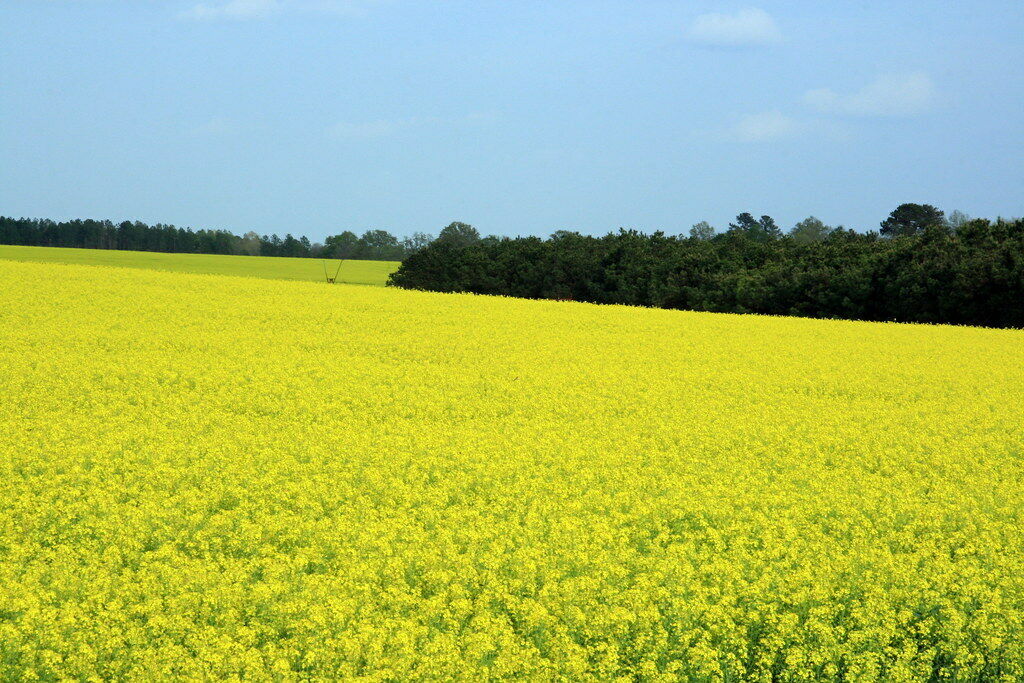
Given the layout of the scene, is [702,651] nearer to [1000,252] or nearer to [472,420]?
[472,420]

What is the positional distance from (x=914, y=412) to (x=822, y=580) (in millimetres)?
8350

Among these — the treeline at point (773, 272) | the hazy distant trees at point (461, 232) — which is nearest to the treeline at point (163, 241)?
the hazy distant trees at point (461, 232)

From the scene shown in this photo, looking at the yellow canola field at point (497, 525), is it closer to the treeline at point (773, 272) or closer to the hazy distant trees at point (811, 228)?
the treeline at point (773, 272)

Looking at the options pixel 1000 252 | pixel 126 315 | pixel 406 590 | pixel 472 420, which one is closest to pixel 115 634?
pixel 406 590

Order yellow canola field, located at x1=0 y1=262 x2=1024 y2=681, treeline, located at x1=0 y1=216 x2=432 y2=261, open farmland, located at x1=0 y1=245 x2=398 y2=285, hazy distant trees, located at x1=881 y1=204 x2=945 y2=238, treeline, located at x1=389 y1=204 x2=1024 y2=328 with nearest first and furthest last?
1. yellow canola field, located at x1=0 y1=262 x2=1024 y2=681
2. treeline, located at x1=389 y1=204 x2=1024 y2=328
3. open farmland, located at x1=0 y1=245 x2=398 y2=285
4. hazy distant trees, located at x1=881 y1=204 x2=945 y2=238
5. treeline, located at x1=0 y1=216 x2=432 y2=261

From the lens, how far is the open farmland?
235ft

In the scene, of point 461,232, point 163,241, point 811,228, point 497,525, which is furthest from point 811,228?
point 497,525

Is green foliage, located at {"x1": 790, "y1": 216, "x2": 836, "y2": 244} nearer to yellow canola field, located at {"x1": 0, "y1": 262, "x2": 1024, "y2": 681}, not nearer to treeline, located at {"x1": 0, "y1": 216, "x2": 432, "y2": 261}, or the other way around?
treeline, located at {"x1": 0, "y1": 216, "x2": 432, "y2": 261}

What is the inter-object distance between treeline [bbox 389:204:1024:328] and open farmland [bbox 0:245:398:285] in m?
8.42

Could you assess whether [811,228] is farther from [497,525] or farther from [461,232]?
[497,525]

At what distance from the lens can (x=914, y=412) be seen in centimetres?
1382

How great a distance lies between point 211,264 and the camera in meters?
81.6

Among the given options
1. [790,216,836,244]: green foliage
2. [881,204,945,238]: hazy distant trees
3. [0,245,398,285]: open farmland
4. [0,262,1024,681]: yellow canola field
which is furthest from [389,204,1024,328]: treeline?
[790,216,836,244]: green foliage

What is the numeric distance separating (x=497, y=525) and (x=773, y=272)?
132 feet
